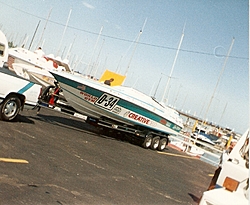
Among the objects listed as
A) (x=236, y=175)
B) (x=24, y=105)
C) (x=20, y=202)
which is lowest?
(x=20, y=202)

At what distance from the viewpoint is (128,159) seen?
10992mm

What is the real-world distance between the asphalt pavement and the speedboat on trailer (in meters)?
1.79

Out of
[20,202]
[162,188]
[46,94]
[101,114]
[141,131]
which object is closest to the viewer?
[20,202]

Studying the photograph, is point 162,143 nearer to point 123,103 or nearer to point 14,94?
point 123,103

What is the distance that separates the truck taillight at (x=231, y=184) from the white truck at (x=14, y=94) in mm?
7888

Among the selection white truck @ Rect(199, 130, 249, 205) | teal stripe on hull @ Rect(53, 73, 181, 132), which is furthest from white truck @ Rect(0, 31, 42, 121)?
white truck @ Rect(199, 130, 249, 205)

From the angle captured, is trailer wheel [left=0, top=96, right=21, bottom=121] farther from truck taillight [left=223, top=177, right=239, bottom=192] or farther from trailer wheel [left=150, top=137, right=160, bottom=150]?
truck taillight [left=223, top=177, right=239, bottom=192]

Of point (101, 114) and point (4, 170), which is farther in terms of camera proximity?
point (101, 114)

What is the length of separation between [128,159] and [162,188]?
2608 mm

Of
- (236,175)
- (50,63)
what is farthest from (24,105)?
(50,63)

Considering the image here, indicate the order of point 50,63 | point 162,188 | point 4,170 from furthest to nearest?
point 50,63
point 162,188
point 4,170

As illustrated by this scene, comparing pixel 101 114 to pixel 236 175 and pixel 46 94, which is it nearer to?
pixel 46 94

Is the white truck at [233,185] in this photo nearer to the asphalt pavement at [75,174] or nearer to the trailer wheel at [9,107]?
the asphalt pavement at [75,174]

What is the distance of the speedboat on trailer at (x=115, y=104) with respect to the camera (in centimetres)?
1324
